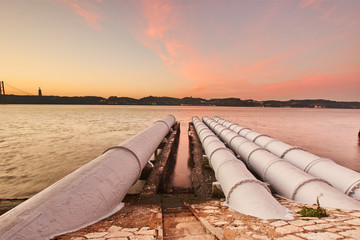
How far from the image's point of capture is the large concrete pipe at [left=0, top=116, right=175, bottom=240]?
2.57 meters

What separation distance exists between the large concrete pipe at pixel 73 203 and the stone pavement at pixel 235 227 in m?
0.22

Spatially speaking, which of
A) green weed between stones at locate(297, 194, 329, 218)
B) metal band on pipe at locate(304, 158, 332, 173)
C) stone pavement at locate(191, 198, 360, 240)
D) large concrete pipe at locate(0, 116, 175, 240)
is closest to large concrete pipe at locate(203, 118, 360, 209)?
stone pavement at locate(191, 198, 360, 240)

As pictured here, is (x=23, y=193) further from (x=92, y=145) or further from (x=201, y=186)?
(x=92, y=145)

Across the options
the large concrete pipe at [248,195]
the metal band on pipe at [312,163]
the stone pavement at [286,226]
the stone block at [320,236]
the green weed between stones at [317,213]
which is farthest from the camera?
the metal band on pipe at [312,163]

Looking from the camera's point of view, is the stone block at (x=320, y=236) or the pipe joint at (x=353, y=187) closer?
the stone block at (x=320, y=236)

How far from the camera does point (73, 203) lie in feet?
10.2

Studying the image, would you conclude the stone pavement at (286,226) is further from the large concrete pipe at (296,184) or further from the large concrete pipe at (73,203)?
the large concrete pipe at (73,203)

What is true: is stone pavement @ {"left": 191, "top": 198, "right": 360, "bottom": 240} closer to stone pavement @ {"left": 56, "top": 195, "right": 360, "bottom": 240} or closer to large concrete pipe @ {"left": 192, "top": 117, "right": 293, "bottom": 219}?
stone pavement @ {"left": 56, "top": 195, "right": 360, "bottom": 240}

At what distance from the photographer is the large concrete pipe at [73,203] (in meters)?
2.57

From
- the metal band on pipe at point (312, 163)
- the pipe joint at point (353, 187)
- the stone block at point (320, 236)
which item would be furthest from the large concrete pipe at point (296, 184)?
the stone block at point (320, 236)

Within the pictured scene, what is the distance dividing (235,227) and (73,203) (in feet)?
9.38

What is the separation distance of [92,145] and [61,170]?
698cm

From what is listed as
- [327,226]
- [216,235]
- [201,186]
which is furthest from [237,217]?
[201,186]

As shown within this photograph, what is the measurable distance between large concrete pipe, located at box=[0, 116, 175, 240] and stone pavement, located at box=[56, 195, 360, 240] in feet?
0.72
